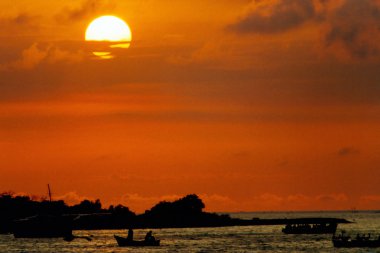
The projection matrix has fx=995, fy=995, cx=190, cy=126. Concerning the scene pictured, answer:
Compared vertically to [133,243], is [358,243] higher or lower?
lower

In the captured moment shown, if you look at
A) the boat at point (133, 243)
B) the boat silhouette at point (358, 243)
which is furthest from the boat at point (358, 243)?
the boat at point (133, 243)

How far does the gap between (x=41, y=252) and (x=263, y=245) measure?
136 ft

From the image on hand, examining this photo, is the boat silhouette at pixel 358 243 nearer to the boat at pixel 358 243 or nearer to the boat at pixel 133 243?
the boat at pixel 358 243

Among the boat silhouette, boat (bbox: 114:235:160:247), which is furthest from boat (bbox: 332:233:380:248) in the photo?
boat (bbox: 114:235:160:247)

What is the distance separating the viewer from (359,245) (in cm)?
16362

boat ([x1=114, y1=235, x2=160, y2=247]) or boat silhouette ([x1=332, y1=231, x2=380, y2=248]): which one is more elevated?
boat ([x1=114, y1=235, x2=160, y2=247])

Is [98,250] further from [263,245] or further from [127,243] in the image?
[263,245]

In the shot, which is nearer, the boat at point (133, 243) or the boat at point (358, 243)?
the boat at point (358, 243)

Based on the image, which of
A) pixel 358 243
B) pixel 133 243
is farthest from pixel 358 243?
pixel 133 243

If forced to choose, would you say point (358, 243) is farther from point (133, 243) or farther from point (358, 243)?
point (133, 243)

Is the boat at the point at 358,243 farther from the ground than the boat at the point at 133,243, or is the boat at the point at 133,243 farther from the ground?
the boat at the point at 133,243

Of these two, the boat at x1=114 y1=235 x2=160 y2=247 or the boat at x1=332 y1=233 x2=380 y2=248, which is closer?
the boat at x1=332 y1=233 x2=380 y2=248

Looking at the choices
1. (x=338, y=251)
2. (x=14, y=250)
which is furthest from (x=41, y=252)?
(x=338, y=251)

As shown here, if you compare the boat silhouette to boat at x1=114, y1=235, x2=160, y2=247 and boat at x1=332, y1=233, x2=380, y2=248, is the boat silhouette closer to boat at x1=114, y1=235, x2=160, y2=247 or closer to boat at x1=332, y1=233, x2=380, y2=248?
boat at x1=332, y1=233, x2=380, y2=248
